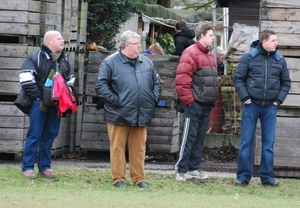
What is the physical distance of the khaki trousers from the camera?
11.8 metres

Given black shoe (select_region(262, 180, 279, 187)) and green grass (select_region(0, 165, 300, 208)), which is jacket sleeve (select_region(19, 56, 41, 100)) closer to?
green grass (select_region(0, 165, 300, 208))

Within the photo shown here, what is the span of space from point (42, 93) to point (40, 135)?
61 centimetres

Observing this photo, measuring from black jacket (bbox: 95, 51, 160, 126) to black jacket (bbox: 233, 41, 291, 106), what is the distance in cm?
139

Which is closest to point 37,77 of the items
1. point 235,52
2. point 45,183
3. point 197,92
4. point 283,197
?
point 45,183

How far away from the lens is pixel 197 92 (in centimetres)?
1249

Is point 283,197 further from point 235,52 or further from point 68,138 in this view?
point 235,52

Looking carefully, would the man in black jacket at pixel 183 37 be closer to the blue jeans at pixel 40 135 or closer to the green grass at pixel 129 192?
the green grass at pixel 129 192

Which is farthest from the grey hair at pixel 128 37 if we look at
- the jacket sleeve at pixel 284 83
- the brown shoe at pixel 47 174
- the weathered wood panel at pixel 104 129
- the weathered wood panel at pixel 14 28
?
the weathered wood panel at pixel 104 129

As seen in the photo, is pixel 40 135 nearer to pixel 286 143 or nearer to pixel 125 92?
pixel 125 92

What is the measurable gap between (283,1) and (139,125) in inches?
135

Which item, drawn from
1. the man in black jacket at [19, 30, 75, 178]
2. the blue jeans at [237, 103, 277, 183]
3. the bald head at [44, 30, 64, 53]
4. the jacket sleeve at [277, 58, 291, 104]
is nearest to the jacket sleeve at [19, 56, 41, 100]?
the man in black jacket at [19, 30, 75, 178]

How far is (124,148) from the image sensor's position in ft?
39.1

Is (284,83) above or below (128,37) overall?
below

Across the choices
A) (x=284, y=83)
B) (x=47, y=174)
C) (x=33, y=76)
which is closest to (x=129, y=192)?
(x=47, y=174)
